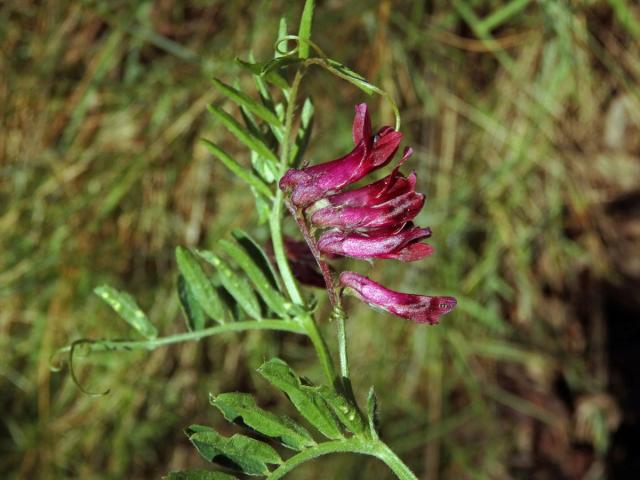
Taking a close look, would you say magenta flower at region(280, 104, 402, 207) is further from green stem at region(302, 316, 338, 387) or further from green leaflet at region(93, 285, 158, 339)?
green leaflet at region(93, 285, 158, 339)

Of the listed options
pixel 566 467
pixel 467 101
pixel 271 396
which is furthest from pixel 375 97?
pixel 566 467

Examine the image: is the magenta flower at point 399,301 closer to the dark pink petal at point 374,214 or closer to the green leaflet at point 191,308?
the dark pink petal at point 374,214

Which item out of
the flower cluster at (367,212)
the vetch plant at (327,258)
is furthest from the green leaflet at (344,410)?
the flower cluster at (367,212)

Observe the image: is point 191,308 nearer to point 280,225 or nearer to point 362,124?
point 280,225

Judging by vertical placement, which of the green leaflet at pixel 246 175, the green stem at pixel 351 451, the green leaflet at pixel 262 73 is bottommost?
the green stem at pixel 351 451

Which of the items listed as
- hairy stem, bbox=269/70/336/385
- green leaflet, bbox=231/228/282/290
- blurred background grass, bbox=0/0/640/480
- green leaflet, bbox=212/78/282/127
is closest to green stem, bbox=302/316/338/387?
hairy stem, bbox=269/70/336/385

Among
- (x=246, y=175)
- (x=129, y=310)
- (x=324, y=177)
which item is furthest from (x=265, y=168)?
(x=129, y=310)

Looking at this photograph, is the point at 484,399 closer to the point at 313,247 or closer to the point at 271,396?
the point at 271,396
